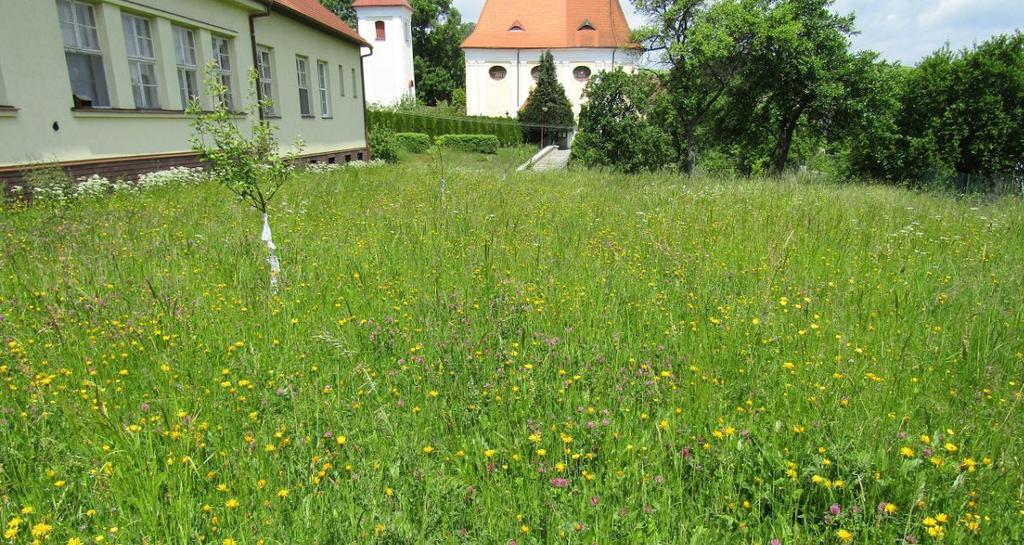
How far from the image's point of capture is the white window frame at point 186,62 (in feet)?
40.6

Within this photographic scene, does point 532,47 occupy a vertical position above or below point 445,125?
above

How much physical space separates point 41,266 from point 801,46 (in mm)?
20726

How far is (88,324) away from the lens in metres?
3.45

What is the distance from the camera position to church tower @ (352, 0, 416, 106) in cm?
4753

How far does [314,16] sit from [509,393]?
63.0ft

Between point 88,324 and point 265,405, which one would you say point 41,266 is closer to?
point 88,324

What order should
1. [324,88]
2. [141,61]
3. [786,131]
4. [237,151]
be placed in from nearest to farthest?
[237,151], [141,61], [324,88], [786,131]

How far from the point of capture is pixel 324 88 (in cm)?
1998

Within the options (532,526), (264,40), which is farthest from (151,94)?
(532,526)

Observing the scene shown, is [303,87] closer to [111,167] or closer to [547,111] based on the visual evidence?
[111,167]

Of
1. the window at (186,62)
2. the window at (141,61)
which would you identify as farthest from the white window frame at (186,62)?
the window at (141,61)

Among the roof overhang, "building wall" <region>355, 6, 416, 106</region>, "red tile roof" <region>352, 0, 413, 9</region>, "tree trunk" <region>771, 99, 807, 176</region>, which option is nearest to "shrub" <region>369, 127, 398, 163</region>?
the roof overhang

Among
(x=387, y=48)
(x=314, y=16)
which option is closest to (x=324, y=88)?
(x=314, y=16)

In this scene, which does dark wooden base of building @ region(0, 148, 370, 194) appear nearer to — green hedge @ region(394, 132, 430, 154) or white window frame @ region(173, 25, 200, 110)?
white window frame @ region(173, 25, 200, 110)
